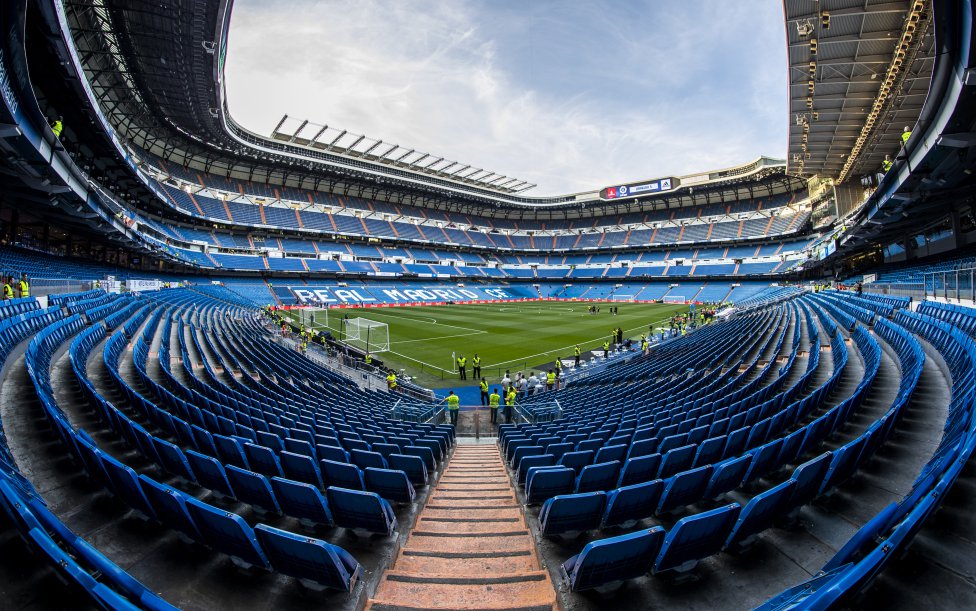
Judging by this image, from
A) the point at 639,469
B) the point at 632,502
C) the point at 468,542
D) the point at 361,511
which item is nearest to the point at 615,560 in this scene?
the point at 632,502

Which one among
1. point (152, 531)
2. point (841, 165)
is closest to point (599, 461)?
point (152, 531)

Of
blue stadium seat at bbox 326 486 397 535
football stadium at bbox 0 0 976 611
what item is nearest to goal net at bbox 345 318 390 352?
football stadium at bbox 0 0 976 611

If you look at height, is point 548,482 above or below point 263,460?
below

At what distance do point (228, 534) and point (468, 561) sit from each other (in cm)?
216

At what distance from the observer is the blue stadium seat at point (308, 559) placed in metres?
3.21

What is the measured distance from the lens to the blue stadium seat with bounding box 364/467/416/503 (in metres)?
5.20

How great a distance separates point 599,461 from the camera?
5.84m

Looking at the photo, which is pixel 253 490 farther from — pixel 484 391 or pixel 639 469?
pixel 484 391

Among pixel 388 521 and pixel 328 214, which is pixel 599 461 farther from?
pixel 328 214

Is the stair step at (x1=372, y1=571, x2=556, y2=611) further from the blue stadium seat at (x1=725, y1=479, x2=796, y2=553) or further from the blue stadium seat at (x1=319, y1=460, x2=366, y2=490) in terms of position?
the blue stadium seat at (x1=725, y1=479, x2=796, y2=553)

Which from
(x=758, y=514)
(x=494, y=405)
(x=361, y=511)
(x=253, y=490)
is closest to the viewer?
(x=758, y=514)

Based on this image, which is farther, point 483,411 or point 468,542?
point 483,411

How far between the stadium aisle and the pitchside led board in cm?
8334

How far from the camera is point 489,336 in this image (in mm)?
33125
